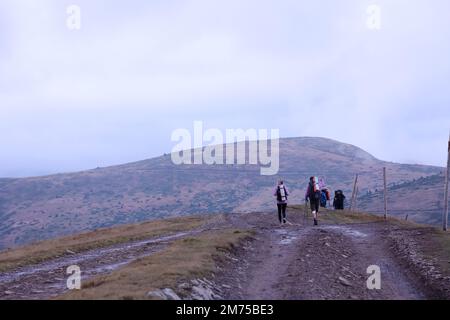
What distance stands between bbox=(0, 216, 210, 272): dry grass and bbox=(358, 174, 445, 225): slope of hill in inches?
2492

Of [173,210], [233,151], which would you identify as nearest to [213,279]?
[173,210]

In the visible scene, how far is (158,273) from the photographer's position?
14.8 meters

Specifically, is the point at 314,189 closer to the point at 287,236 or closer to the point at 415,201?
the point at 287,236

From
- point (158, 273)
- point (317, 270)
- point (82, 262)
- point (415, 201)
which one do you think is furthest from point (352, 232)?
point (415, 201)

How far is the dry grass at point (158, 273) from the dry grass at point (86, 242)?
818 cm

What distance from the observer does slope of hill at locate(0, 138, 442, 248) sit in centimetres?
13288

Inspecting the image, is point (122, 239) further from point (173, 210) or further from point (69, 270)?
point (173, 210)

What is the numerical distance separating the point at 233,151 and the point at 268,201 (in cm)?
5248

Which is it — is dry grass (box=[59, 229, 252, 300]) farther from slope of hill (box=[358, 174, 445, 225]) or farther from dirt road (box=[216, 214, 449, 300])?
slope of hill (box=[358, 174, 445, 225])

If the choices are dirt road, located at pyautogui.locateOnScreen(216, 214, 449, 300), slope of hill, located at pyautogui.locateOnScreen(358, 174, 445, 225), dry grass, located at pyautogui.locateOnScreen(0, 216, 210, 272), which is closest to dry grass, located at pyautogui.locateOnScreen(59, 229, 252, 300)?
dirt road, located at pyautogui.locateOnScreen(216, 214, 449, 300)

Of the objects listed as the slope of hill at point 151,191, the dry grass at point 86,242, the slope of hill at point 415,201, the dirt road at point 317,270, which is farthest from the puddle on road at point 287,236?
the slope of hill at point 151,191

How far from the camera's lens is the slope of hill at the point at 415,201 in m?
101

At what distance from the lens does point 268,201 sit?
138 metres

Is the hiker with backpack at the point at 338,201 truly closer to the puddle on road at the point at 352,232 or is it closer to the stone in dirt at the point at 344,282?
the puddle on road at the point at 352,232
